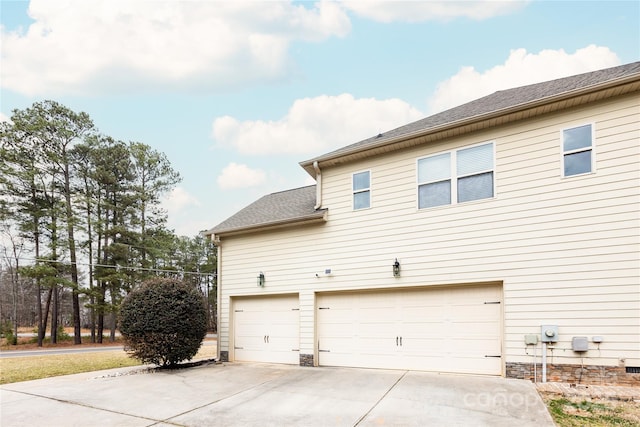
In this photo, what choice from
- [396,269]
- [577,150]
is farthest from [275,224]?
[577,150]

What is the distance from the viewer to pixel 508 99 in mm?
8438

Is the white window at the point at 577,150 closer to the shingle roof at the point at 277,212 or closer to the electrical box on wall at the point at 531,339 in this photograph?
the electrical box on wall at the point at 531,339

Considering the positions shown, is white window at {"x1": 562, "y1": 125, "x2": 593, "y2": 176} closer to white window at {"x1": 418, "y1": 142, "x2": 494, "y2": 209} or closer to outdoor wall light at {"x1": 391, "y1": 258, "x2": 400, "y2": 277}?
white window at {"x1": 418, "y1": 142, "x2": 494, "y2": 209}

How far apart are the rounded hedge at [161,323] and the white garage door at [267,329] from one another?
1208 mm

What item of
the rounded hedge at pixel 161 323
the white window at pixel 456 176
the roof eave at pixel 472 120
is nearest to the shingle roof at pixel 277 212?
the roof eave at pixel 472 120

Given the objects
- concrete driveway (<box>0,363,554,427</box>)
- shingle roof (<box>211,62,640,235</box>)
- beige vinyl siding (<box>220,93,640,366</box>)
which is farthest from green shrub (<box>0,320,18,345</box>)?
beige vinyl siding (<box>220,93,640,366</box>)

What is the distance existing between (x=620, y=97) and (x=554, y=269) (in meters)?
3.15

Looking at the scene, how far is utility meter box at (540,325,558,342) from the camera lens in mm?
6715

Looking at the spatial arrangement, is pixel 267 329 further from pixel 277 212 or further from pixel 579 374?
pixel 579 374

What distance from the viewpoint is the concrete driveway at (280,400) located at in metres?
5.12

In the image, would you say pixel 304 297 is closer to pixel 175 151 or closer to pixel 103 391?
pixel 103 391

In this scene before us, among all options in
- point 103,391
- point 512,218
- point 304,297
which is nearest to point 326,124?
point 304,297

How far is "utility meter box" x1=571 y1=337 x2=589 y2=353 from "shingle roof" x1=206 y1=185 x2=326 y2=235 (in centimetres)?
559

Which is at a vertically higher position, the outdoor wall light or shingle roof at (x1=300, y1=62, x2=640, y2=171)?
shingle roof at (x1=300, y1=62, x2=640, y2=171)
